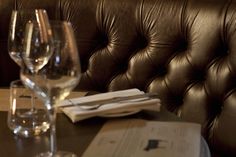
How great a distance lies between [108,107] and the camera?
3.02 ft

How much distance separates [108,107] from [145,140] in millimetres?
151

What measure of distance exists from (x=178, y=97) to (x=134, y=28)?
0.28 metres

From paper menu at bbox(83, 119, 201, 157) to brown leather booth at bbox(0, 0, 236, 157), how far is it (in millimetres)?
514

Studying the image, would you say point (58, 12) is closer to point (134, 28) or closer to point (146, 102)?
point (134, 28)

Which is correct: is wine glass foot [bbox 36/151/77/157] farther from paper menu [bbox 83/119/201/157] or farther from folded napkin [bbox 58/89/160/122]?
folded napkin [bbox 58/89/160/122]

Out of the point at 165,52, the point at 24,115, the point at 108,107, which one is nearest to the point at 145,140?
the point at 108,107

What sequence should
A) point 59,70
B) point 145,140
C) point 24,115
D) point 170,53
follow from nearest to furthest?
1. point 59,70
2. point 145,140
3. point 24,115
4. point 170,53

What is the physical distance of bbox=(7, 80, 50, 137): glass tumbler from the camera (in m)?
0.83

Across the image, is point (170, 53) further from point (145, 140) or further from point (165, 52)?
point (145, 140)

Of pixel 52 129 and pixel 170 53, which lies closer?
pixel 52 129

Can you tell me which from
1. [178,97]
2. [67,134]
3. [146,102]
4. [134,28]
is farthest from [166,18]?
[67,134]

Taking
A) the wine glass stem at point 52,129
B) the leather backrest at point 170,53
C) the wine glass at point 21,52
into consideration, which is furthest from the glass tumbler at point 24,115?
the leather backrest at point 170,53

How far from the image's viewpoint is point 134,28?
4.99 ft

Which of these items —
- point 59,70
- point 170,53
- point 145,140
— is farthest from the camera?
point 170,53
